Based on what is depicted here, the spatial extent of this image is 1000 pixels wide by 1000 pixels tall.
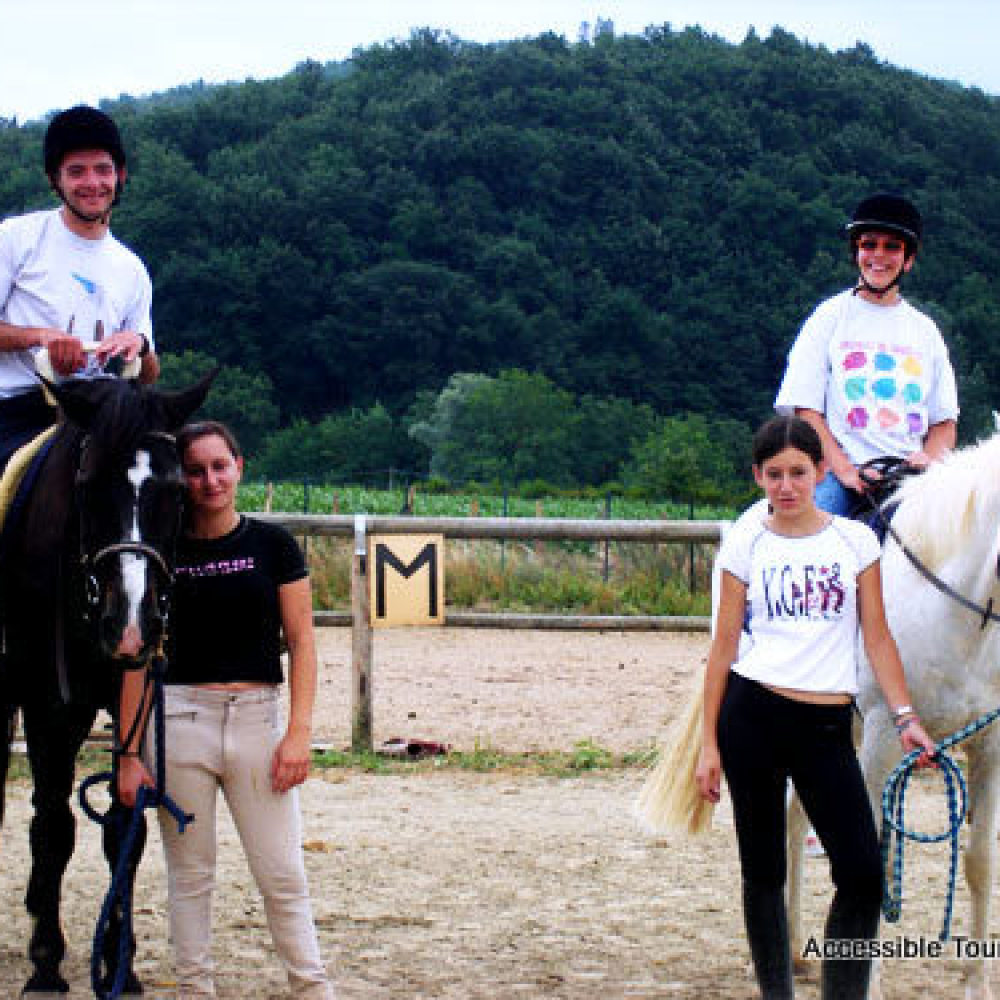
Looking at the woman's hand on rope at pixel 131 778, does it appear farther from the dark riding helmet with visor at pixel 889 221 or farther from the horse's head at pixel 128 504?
the dark riding helmet with visor at pixel 889 221

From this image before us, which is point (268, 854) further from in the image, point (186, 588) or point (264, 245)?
point (264, 245)

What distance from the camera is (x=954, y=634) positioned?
14.1ft

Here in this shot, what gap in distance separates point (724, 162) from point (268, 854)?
7026cm

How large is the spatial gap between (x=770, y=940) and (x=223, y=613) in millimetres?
1640

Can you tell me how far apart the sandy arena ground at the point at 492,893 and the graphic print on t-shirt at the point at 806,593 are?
1.53 metres

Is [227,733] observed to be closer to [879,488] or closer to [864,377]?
[879,488]

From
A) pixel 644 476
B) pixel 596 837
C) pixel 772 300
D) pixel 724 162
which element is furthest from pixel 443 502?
pixel 724 162

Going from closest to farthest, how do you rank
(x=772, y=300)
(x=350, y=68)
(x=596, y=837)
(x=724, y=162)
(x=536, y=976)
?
(x=536, y=976) < (x=596, y=837) < (x=772, y=300) < (x=724, y=162) < (x=350, y=68)

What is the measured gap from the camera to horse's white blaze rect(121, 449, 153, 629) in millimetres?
3535

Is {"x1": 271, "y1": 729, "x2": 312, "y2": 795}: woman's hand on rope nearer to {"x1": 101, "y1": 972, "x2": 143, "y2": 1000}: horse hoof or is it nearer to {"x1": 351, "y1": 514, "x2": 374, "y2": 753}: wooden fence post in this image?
{"x1": 101, "y1": 972, "x2": 143, "y2": 1000}: horse hoof

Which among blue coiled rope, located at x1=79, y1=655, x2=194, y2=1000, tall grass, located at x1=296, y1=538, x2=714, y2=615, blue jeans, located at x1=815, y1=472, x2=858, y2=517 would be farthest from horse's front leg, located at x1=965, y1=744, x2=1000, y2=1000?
tall grass, located at x1=296, y1=538, x2=714, y2=615

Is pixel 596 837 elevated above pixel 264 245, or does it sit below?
below

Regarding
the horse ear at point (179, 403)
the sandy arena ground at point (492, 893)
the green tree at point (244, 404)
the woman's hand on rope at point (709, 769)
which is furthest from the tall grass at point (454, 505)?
the woman's hand on rope at point (709, 769)

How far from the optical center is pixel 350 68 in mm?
84688
